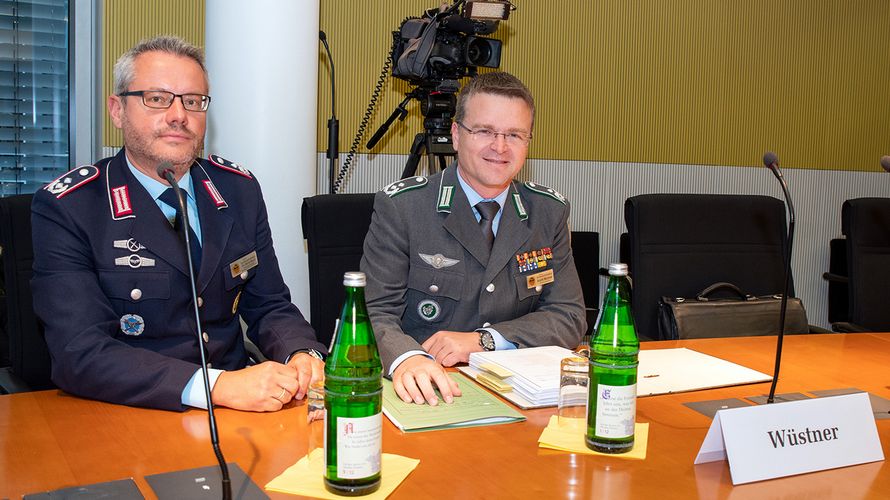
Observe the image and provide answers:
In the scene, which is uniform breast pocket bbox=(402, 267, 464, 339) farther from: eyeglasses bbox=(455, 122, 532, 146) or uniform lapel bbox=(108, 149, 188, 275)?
uniform lapel bbox=(108, 149, 188, 275)

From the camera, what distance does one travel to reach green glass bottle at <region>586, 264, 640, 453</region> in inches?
45.8

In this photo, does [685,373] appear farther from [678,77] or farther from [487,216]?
[678,77]

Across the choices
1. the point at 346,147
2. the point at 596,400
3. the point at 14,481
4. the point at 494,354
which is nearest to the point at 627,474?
the point at 596,400

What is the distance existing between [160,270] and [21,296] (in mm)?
344

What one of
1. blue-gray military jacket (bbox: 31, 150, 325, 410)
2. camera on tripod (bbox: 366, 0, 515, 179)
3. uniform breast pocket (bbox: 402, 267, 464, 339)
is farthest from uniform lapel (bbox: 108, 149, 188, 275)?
camera on tripod (bbox: 366, 0, 515, 179)

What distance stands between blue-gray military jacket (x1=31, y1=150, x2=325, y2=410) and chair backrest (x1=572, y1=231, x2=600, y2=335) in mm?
2127

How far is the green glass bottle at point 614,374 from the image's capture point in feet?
3.81

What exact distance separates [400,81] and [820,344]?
7.46 feet

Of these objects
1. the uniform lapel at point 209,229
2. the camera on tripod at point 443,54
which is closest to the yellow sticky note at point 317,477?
the uniform lapel at point 209,229

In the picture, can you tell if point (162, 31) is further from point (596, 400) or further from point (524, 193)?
point (596, 400)

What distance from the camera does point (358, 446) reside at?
989 mm

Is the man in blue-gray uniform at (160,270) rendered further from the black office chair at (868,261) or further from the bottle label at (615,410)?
the black office chair at (868,261)

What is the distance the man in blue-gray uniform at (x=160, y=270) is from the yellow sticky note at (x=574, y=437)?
0.44 m

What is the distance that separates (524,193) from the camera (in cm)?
223
